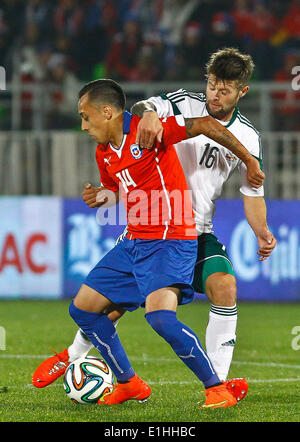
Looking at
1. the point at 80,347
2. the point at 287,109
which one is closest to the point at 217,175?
the point at 80,347

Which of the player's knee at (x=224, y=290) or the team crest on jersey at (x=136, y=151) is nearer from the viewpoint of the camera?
the team crest on jersey at (x=136, y=151)

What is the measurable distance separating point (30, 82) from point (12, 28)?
6.64ft

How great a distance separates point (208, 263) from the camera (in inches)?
220

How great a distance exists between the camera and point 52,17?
15680 mm

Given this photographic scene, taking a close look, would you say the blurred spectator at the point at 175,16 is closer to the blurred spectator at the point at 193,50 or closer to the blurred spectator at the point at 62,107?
the blurred spectator at the point at 193,50

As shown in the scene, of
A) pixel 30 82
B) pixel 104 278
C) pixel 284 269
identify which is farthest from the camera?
pixel 30 82

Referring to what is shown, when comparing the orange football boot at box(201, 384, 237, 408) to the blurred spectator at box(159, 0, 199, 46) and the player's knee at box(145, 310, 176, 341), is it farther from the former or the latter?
the blurred spectator at box(159, 0, 199, 46)

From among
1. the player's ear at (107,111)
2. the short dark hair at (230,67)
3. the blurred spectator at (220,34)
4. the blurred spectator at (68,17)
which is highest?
the blurred spectator at (68,17)

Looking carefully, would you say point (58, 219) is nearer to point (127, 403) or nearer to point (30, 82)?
point (30, 82)

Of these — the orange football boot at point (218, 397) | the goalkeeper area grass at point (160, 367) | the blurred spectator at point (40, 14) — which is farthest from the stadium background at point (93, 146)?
the orange football boot at point (218, 397)

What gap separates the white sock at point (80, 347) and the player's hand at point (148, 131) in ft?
5.28

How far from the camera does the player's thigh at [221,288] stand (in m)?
5.47

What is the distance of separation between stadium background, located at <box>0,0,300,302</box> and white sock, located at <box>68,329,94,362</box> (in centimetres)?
584
